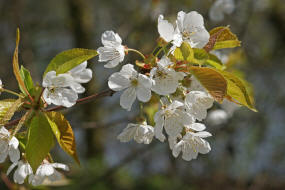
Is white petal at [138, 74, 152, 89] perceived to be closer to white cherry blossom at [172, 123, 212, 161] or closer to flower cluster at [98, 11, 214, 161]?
A: flower cluster at [98, 11, 214, 161]

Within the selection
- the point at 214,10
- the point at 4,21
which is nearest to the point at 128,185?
the point at 4,21

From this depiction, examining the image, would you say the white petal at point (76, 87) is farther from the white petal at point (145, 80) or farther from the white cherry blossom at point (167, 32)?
the white cherry blossom at point (167, 32)

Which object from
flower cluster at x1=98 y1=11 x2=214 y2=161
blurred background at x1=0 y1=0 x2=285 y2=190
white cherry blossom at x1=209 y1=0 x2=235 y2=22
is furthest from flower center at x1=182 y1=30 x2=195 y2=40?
blurred background at x1=0 y1=0 x2=285 y2=190

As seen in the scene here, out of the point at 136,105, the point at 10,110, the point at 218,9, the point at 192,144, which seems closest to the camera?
the point at 10,110

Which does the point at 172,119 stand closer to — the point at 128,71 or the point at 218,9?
the point at 128,71

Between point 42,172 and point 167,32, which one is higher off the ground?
point 167,32

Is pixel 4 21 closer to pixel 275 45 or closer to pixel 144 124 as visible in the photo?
pixel 144 124

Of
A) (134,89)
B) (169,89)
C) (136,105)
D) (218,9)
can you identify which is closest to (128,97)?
(134,89)
